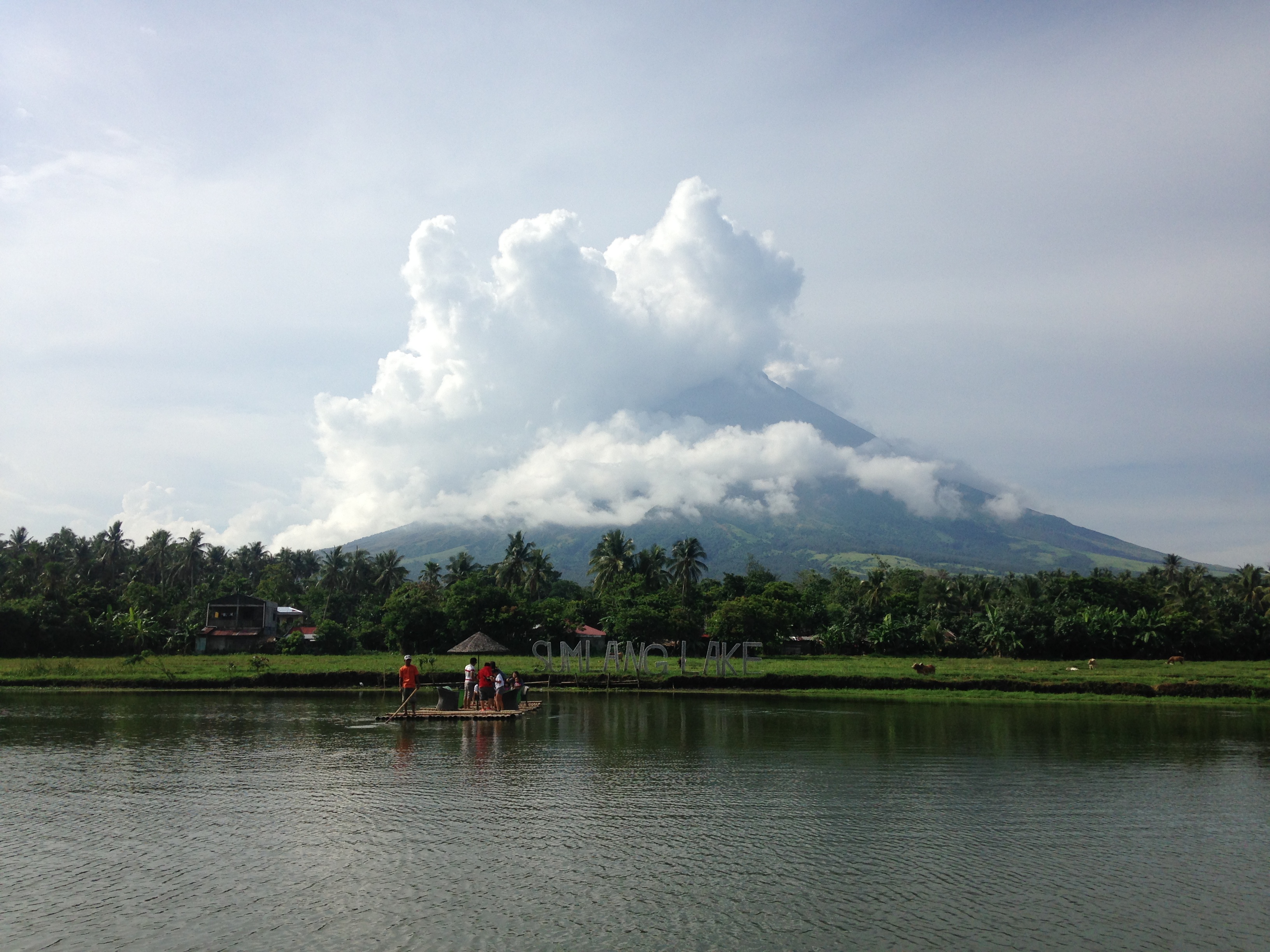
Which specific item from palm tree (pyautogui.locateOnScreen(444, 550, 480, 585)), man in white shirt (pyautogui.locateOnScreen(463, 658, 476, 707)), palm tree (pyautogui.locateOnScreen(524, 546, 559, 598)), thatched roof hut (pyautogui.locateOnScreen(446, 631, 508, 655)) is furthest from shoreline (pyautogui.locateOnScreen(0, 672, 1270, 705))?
palm tree (pyautogui.locateOnScreen(444, 550, 480, 585))

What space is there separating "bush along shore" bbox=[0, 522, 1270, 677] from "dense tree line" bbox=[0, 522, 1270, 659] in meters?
0.13

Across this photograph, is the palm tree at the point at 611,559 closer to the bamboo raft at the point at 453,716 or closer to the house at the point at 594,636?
the house at the point at 594,636

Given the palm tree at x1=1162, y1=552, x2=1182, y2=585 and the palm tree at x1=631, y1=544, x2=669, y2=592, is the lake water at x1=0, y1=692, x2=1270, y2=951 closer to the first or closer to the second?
the palm tree at x1=631, y1=544, x2=669, y2=592

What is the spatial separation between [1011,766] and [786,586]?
59.5 m

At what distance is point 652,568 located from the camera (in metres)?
76.2

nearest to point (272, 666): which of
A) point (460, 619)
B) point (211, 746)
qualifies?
point (460, 619)

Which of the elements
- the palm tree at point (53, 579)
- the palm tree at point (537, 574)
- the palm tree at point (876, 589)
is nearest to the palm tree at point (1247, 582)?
the palm tree at point (876, 589)

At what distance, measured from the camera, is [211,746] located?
1950cm

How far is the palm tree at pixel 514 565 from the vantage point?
81.1m

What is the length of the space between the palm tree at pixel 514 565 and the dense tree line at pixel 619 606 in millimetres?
157

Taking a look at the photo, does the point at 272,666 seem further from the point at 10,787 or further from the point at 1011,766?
the point at 1011,766

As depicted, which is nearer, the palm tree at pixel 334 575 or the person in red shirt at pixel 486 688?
the person in red shirt at pixel 486 688

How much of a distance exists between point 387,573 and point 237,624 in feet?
67.8

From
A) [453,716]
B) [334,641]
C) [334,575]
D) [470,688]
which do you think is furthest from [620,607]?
[334,575]
